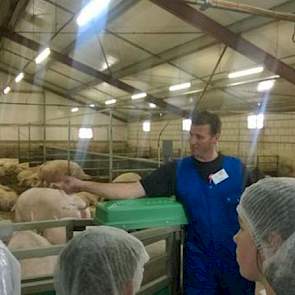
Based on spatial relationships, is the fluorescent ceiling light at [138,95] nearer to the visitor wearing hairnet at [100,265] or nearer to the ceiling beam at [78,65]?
the ceiling beam at [78,65]

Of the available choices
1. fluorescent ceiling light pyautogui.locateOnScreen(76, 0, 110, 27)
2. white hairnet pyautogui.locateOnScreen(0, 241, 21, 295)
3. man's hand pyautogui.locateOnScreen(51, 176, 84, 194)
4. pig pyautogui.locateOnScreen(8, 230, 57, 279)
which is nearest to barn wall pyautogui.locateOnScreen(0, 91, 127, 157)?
fluorescent ceiling light pyautogui.locateOnScreen(76, 0, 110, 27)

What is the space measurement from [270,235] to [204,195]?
1150mm

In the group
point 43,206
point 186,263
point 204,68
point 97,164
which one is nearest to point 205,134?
point 186,263

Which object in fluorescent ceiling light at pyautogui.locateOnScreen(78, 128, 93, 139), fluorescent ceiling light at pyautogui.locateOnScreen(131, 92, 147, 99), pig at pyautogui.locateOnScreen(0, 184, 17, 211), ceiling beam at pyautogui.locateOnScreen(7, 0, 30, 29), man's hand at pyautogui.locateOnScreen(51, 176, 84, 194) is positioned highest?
ceiling beam at pyautogui.locateOnScreen(7, 0, 30, 29)

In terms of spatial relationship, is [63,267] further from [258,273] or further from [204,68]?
[204,68]

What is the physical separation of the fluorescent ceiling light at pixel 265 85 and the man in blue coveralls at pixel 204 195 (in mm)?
6468

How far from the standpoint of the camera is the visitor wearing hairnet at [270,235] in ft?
2.66

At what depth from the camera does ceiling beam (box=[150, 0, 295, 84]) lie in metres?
5.75

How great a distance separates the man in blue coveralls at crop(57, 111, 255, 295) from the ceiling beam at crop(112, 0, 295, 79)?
3.95 m

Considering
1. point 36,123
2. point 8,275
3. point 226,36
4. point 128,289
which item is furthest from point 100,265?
point 36,123

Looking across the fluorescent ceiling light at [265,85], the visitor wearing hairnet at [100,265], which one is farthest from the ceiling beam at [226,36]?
the visitor wearing hairnet at [100,265]

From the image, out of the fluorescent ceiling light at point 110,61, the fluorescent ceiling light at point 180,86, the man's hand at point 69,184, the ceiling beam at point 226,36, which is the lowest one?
the man's hand at point 69,184

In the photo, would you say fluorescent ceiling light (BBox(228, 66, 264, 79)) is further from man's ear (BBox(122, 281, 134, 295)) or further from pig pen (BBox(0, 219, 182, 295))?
man's ear (BBox(122, 281, 134, 295))

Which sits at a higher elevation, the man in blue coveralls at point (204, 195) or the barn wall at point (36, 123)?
the barn wall at point (36, 123)
